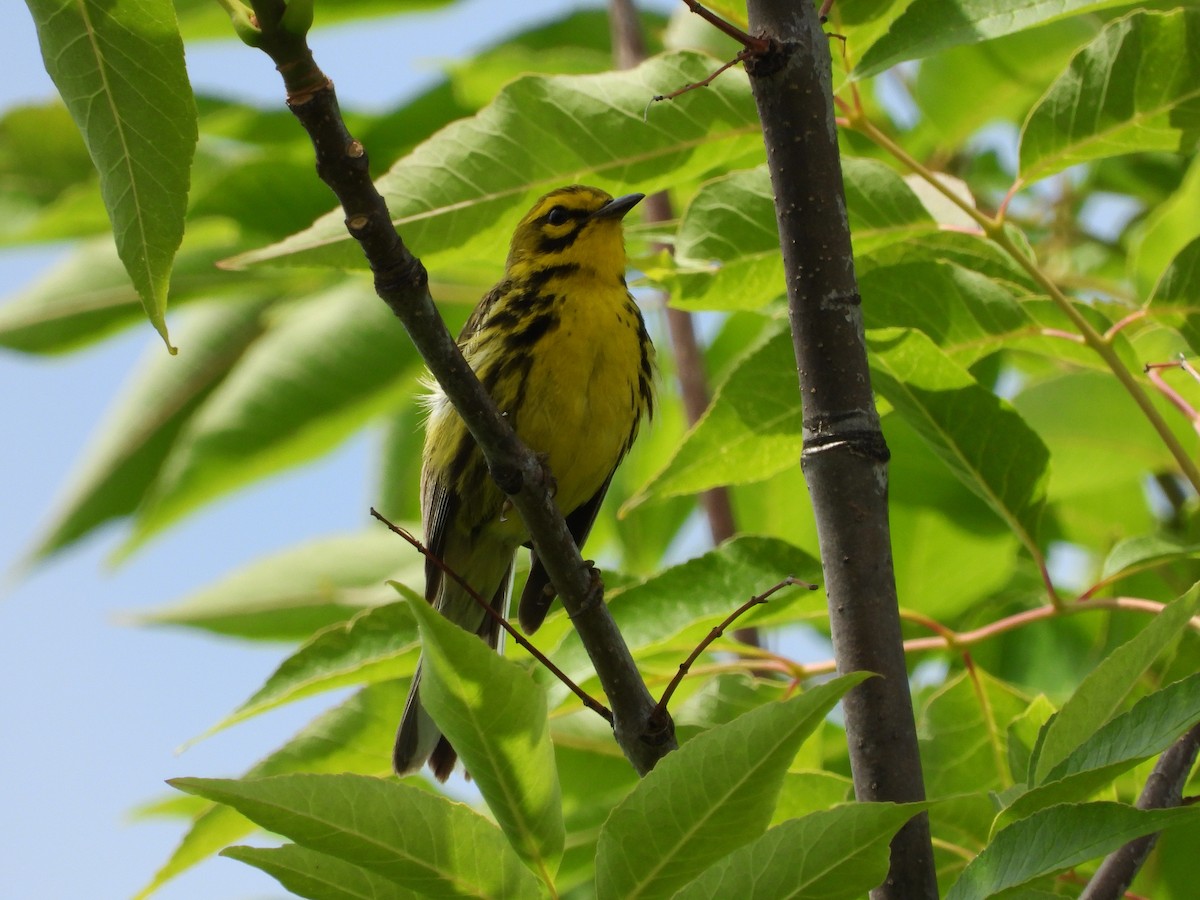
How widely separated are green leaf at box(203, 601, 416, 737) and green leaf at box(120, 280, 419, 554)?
5.40ft

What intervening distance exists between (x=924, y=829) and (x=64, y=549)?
2.95 meters

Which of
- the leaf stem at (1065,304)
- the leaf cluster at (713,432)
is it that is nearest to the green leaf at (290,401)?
the leaf cluster at (713,432)

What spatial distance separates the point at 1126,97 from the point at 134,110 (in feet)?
5.44

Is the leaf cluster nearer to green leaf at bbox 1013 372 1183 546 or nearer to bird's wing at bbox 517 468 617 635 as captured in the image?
green leaf at bbox 1013 372 1183 546

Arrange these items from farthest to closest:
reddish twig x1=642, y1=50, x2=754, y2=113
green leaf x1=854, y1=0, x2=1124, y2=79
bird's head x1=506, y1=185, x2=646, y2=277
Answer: bird's head x1=506, y1=185, x2=646, y2=277, green leaf x1=854, y1=0, x2=1124, y2=79, reddish twig x1=642, y1=50, x2=754, y2=113

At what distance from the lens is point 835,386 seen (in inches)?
83.9

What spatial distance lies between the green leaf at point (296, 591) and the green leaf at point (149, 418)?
53 cm

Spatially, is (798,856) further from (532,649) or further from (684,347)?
(684,347)

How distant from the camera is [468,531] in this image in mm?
4066

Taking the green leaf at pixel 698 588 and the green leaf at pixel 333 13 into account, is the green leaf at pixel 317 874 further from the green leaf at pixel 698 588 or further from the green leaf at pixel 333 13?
the green leaf at pixel 333 13

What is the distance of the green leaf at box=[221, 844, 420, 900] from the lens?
1653 mm

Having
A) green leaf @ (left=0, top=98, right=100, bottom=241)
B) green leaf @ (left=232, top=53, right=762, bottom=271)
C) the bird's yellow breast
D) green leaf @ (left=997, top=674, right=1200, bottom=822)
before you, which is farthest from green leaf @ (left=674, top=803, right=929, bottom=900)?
green leaf @ (left=0, top=98, right=100, bottom=241)

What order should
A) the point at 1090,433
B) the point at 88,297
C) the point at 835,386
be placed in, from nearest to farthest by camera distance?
the point at 835,386
the point at 1090,433
the point at 88,297

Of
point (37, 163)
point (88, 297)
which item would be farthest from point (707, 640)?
point (37, 163)
